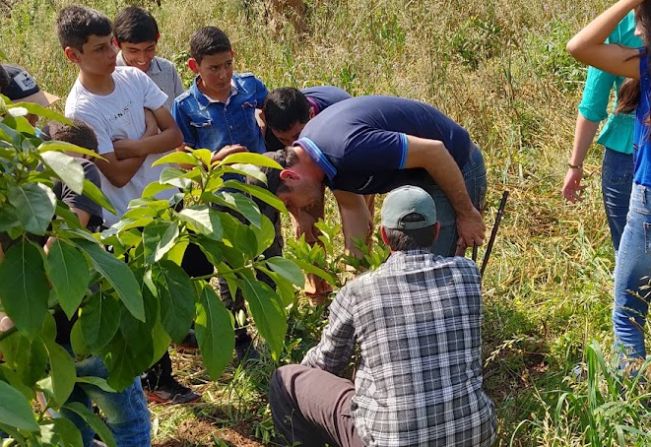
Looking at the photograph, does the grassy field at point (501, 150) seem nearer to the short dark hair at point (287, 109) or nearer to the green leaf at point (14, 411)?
the short dark hair at point (287, 109)

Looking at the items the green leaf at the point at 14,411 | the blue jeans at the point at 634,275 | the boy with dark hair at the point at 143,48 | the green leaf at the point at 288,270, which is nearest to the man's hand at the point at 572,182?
the blue jeans at the point at 634,275

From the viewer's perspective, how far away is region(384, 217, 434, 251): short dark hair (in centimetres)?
294

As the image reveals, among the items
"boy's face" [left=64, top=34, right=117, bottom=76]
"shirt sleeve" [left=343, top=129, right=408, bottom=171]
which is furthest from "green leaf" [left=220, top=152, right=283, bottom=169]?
"boy's face" [left=64, top=34, right=117, bottom=76]

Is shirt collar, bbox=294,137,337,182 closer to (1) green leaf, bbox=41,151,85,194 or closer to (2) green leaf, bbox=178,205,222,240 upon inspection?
(2) green leaf, bbox=178,205,222,240

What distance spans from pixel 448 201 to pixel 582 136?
61 centimetres

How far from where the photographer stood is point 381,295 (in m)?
2.88

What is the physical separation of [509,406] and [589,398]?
0.47m

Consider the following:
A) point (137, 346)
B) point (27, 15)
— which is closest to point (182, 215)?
point (137, 346)

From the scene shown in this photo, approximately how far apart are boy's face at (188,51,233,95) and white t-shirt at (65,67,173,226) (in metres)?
0.22

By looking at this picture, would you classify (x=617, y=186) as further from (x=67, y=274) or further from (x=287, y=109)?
(x=67, y=274)

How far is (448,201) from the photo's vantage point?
3.73 m

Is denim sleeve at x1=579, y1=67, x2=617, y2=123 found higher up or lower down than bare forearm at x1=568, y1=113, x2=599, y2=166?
higher up

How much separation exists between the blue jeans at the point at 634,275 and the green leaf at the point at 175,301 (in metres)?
1.93

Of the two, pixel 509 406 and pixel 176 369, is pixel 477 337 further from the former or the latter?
pixel 176 369
